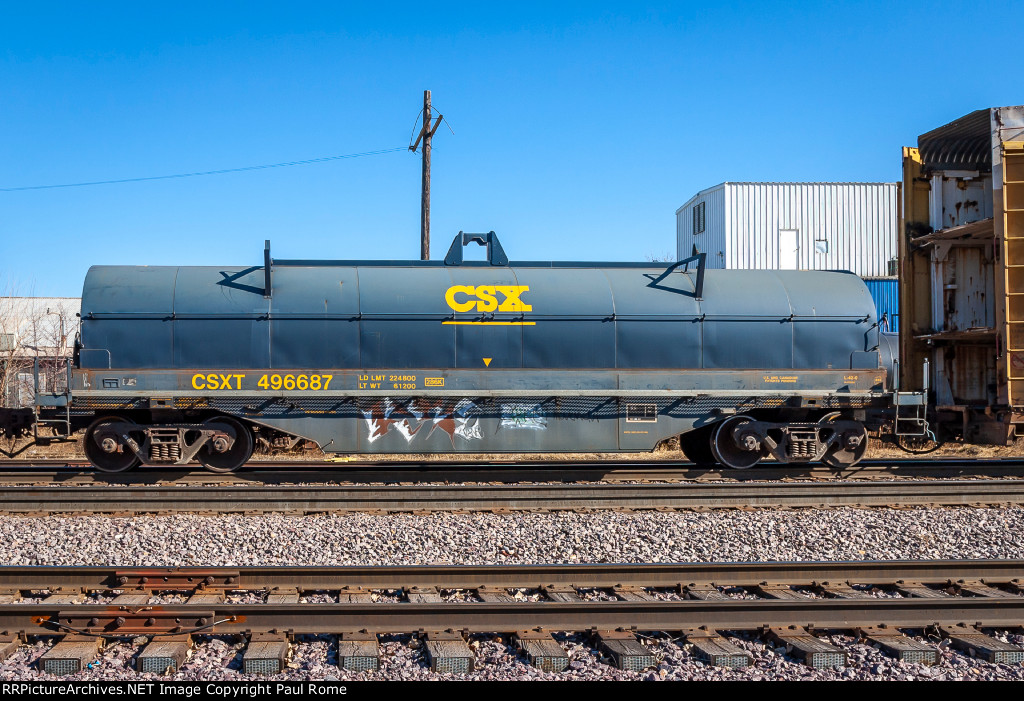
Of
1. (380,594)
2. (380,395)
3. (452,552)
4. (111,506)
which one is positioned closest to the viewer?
(380,594)

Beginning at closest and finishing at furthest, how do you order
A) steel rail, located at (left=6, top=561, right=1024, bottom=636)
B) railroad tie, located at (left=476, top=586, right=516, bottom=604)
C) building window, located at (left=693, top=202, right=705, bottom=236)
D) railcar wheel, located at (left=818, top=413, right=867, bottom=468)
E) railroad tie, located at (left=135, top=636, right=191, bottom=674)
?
railroad tie, located at (left=135, top=636, right=191, bottom=674)
steel rail, located at (left=6, top=561, right=1024, bottom=636)
railroad tie, located at (left=476, top=586, right=516, bottom=604)
railcar wheel, located at (left=818, top=413, right=867, bottom=468)
building window, located at (left=693, top=202, right=705, bottom=236)

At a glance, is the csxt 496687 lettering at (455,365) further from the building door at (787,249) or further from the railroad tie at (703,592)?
the building door at (787,249)

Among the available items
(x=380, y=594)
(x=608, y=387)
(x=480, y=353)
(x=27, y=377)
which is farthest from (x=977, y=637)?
(x=27, y=377)

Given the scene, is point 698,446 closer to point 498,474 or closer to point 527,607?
point 498,474

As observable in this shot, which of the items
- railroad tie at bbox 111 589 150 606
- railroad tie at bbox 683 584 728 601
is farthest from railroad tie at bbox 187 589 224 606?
railroad tie at bbox 683 584 728 601

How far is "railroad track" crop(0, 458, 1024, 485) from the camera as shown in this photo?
1255 cm

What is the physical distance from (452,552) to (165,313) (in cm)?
719

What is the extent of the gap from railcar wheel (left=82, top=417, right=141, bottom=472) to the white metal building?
997 inches

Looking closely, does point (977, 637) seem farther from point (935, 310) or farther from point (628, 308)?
point (935, 310)

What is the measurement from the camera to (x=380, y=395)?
12.7 meters

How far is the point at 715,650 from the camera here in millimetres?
5391

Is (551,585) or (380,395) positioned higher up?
(380,395)

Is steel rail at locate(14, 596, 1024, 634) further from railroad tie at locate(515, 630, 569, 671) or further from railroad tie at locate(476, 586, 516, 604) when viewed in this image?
railroad tie at locate(476, 586, 516, 604)

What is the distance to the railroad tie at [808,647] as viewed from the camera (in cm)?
525
